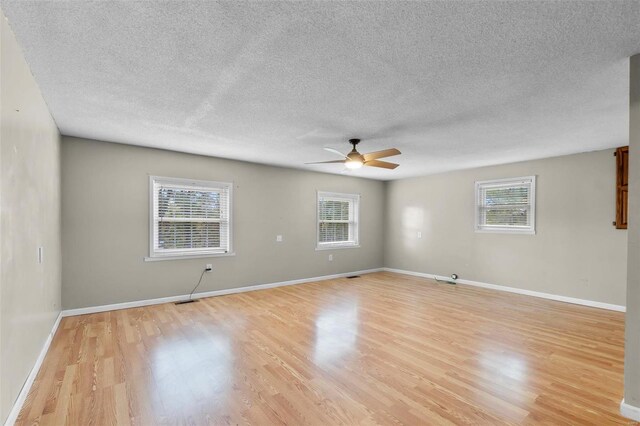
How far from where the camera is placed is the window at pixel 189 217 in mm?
4660

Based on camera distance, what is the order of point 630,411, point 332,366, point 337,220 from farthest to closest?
point 337,220, point 332,366, point 630,411

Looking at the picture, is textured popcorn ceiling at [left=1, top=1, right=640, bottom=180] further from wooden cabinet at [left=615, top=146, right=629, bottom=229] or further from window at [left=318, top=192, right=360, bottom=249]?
window at [left=318, top=192, right=360, bottom=249]

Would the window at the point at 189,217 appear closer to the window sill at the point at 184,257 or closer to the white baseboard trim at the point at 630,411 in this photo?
the window sill at the point at 184,257

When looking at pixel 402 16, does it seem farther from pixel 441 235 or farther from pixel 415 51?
pixel 441 235

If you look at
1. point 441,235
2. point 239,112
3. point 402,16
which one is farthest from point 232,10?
point 441,235

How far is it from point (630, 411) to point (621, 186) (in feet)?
12.0

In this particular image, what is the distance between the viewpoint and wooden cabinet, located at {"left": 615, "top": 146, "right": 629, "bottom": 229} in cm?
Answer: 425

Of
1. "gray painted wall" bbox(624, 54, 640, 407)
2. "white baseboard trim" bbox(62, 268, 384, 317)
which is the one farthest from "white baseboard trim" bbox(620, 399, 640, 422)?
"white baseboard trim" bbox(62, 268, 384, 317)

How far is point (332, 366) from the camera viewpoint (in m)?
2.65

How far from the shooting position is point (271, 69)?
7.27ft

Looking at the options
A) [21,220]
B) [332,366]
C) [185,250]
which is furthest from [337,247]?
[21,220]

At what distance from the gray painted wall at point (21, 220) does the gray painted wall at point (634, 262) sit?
3816 millimetres

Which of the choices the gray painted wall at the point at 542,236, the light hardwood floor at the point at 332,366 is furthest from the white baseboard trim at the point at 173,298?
the gray painted wall at the point at 542,236

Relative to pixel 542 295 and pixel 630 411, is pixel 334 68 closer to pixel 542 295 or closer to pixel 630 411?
pixel 630 411
